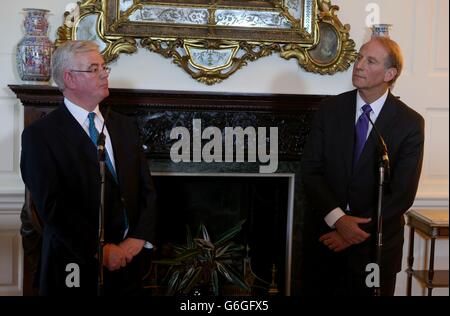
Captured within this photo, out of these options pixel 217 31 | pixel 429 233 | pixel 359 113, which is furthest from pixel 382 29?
pixel 429 233

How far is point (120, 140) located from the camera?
231 cm

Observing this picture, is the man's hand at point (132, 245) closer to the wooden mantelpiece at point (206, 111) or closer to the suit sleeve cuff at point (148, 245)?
the suit sleeve cuff at point (148, 245)

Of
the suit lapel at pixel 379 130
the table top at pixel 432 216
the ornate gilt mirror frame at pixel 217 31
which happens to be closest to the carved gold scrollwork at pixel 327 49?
the ornate gilt mirror frame at pixel 217 31

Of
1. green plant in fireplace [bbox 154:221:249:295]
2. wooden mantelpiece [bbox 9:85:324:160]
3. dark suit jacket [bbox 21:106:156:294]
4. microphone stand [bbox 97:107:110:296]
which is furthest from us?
green plant in fireplace [bbox 154:221:249:295]

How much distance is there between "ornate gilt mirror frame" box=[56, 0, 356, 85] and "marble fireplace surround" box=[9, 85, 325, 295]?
18 cm

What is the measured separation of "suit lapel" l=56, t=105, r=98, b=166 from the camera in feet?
7.18

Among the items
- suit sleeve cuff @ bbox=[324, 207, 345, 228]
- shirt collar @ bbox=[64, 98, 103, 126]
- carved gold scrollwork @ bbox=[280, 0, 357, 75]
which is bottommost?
suit sleeve cuff @ bbox=[324, 207, 345, 228]

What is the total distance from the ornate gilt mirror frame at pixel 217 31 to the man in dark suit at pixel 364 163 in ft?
2.81

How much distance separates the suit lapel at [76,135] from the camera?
86.1 inches

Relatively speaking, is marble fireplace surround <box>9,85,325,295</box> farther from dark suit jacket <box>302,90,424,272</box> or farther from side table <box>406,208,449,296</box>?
dark suit jacket <box>302,90,424,272</box>

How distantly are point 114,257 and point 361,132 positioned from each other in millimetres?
1018

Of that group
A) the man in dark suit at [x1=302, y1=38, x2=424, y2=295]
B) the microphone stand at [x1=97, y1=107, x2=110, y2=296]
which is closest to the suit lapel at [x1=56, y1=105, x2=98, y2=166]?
the microphone stand at [x1=97, y1=107, x2=110, y2=296]

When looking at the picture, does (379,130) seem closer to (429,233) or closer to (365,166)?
(365,166)

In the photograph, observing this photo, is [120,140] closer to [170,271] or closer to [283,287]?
[170,271]
